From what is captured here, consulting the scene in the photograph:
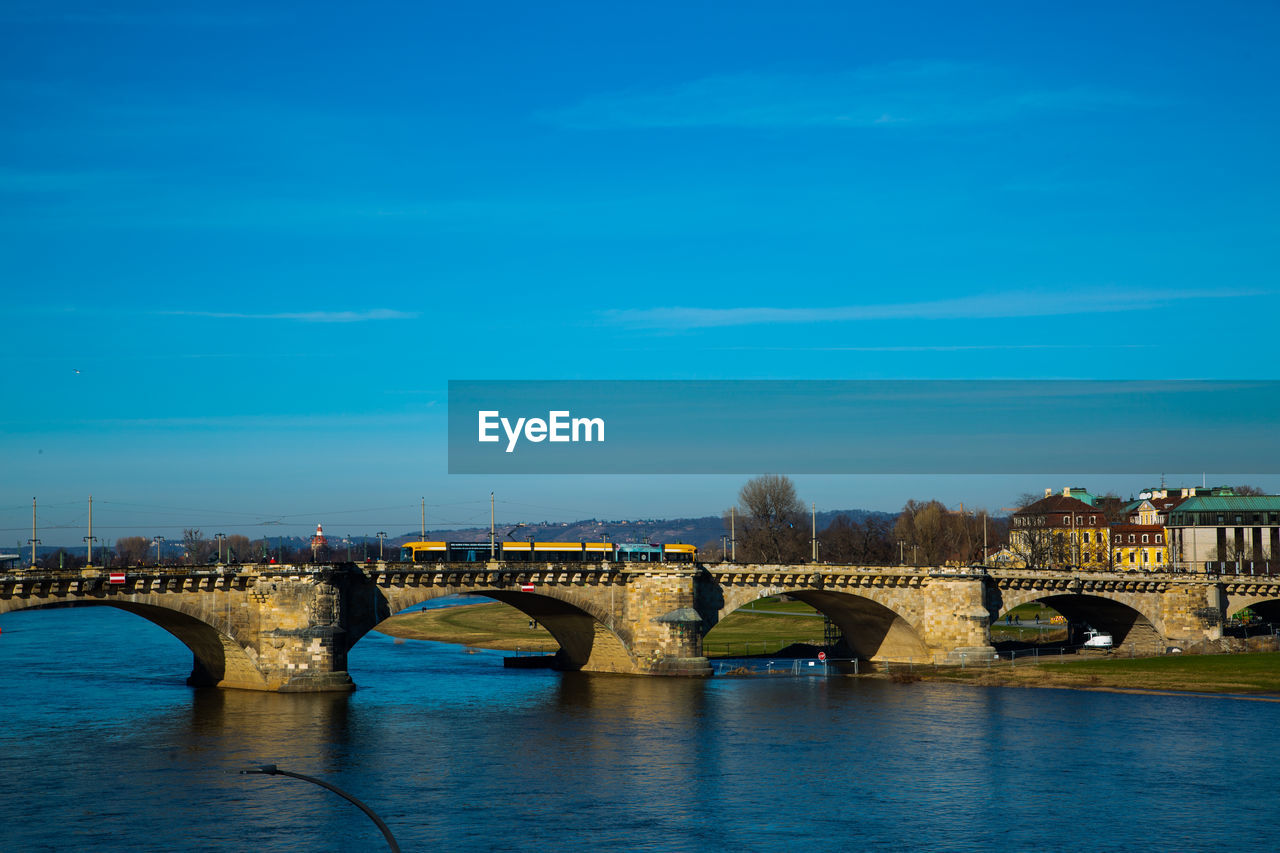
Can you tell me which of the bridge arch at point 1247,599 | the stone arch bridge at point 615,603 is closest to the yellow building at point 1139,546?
the bridge arch at point 1247,599

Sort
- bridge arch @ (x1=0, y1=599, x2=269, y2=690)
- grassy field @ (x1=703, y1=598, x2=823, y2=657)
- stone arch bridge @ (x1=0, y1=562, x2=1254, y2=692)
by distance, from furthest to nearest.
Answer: grassy field @ (x1=703, y1=598, x2=823, y2=657) → stone arch bridge @ (x1=0, y1=562, x2=1254, y2=692) → bridge arch @ (x1=0, y1=599, x2=269, y2=690)

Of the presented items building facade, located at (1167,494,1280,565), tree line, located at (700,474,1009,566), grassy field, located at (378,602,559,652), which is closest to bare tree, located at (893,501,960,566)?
tree line, located at (700,474,1009,566)

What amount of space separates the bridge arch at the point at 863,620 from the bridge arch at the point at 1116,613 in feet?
31.6

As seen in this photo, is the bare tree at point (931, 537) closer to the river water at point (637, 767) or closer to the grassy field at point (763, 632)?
the grassy field at point (763, 632)

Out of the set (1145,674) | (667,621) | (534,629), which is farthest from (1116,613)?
(534,629)

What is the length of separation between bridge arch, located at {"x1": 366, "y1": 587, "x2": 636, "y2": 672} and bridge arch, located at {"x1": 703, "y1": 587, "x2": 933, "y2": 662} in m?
6.28

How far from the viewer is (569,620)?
89188 mm

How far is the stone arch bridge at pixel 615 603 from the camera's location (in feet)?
226

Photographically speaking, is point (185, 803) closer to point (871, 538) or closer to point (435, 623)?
point (435, 623)

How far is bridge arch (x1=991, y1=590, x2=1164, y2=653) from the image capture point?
10250cm

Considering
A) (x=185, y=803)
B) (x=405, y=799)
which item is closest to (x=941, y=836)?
(x=405, y=799)

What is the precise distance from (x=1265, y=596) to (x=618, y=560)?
60.5 metres

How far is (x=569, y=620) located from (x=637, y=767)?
3618 centimetres

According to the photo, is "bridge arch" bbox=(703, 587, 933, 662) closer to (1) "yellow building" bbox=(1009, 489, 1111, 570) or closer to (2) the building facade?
(1) "yellow building" bbox=(1009, 489, 1111, 570)
